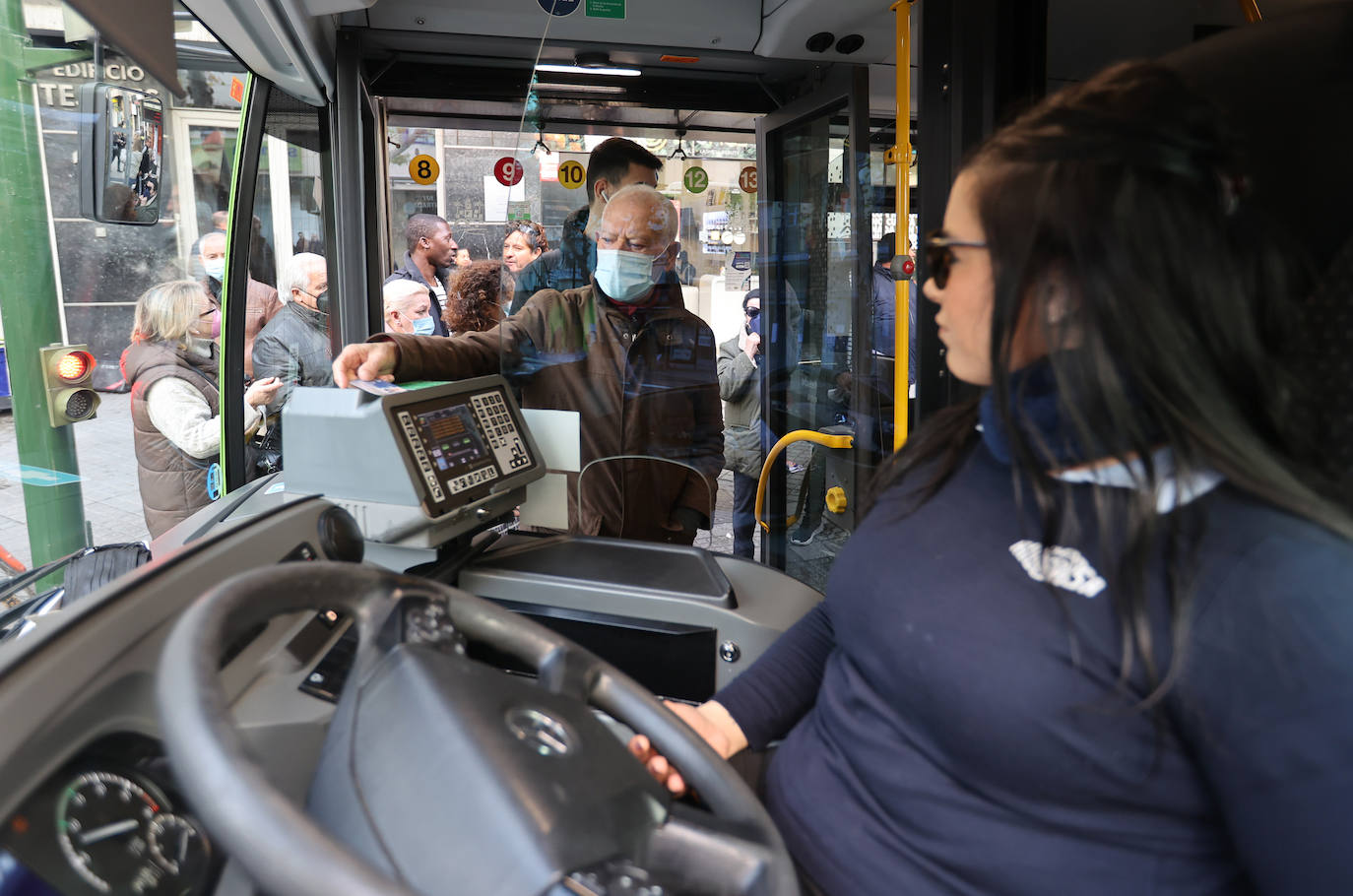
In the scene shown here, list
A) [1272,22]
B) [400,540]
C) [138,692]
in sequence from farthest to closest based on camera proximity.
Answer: [400,540] < [1272,22] < [138,692]

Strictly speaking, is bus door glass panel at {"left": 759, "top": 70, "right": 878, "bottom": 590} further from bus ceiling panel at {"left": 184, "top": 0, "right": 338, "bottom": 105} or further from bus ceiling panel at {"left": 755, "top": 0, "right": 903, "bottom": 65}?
bus ceiling panel at {"left": 184, "top": 0, "right": 338, "bottom": 105}

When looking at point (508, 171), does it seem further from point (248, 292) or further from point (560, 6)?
point (248, 292)

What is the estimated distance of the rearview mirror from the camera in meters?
1.45

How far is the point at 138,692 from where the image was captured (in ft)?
2.74

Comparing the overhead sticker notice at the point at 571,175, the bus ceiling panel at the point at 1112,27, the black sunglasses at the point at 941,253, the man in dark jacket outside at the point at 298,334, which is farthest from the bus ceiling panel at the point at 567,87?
the black sunglasses at the point at 941,253

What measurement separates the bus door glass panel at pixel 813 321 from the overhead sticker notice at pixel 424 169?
1.47 m

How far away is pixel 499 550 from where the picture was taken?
180cm

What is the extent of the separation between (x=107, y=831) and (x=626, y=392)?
206 cm

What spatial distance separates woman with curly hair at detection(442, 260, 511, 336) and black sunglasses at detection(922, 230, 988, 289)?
2631mm

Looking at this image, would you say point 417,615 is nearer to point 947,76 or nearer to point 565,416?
point 565,416

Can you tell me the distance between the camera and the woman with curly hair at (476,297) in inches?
141

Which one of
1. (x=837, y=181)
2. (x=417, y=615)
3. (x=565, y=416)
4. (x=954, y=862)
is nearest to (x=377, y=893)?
(x=417, y=615)

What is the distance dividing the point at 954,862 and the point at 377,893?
580 mm

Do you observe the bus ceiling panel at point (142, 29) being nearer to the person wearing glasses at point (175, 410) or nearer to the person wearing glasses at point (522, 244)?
the person wearing glasses at point (522, 244)
